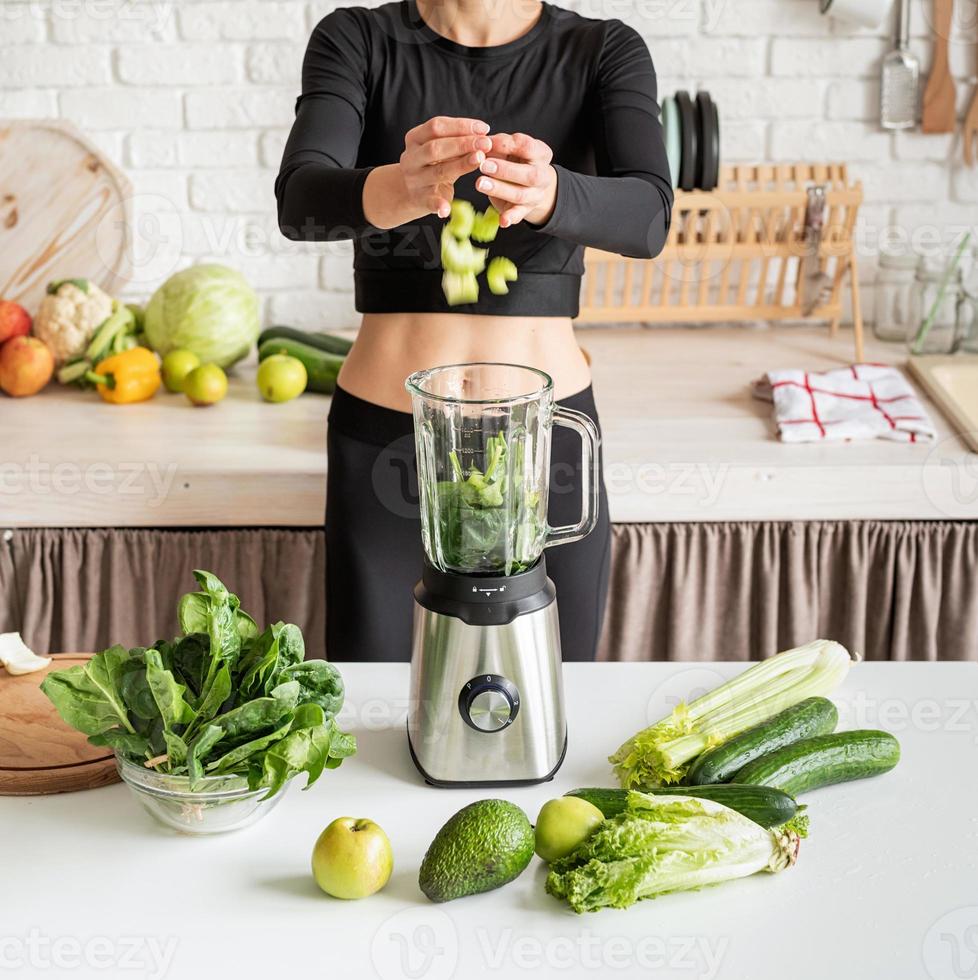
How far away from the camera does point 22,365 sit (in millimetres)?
2115

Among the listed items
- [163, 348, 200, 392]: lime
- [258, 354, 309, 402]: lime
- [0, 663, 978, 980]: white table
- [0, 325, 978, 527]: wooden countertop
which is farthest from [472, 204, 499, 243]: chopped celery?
[163, 348, 200, 392]: lime

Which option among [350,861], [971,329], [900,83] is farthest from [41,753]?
[900,83]

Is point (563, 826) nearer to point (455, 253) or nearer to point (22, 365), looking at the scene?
point (455, 253)

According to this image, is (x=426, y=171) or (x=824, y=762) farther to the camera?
(x=426, y=171)

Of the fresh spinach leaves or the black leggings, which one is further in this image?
the black leggings

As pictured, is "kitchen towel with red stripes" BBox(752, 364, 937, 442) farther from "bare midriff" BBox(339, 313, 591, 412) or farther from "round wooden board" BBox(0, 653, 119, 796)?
Answer: "round wooden board" BBox(0, 653, 119, 796)

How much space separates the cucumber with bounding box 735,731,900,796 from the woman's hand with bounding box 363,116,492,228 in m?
0.57

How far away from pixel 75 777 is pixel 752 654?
123cm

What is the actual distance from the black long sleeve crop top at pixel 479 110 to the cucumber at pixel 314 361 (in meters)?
0.65

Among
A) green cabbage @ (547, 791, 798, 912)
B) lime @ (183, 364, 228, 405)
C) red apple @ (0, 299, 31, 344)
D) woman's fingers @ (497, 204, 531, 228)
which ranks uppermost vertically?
woman's fingers @ (497, 204, 531, 228)

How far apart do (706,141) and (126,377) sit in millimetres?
1118

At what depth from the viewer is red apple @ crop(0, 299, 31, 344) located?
2.16m

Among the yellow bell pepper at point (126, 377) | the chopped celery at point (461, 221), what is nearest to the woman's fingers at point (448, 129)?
the chopped celery at point (461, 221)

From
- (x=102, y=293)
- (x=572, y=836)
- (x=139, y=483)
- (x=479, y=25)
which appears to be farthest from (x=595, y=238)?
(x=102, y=293)
